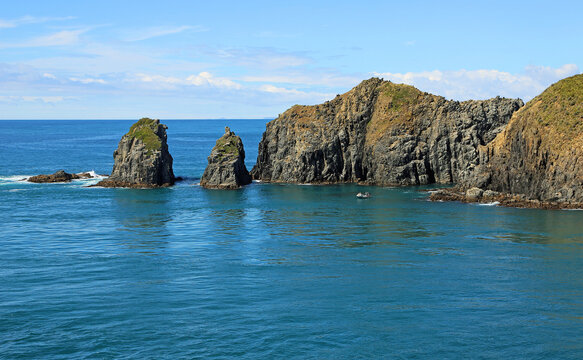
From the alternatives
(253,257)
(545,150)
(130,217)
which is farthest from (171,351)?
(545,150)

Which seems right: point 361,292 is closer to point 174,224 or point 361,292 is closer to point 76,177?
point 174,224

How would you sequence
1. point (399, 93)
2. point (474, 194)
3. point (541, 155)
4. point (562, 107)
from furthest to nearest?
point (399, 93), point (474, 194), point (562, 107), point (541, 155)

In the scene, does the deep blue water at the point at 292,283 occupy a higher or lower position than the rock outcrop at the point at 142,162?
lower

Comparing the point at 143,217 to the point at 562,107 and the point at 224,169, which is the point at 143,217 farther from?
the point at 562,107

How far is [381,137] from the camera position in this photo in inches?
5384

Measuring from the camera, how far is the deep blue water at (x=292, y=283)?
38.8m

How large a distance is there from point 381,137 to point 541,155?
146 feet

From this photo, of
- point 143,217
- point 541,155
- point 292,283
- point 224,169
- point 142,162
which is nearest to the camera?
point 292,283

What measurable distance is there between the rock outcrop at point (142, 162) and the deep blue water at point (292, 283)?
31109 millimetres

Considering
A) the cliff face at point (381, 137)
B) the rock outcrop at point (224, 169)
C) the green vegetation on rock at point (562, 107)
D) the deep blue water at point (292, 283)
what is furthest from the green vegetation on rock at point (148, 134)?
the green vegetation on rock at point (562, 107)

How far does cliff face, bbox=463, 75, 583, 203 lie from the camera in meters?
93.8

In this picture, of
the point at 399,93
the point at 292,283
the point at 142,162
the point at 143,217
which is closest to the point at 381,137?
the point at 399,93

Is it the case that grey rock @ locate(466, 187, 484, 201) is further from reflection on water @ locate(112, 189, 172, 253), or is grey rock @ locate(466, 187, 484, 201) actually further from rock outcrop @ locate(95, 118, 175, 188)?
rock outcrop @ locate(95, 118, 175, 188)

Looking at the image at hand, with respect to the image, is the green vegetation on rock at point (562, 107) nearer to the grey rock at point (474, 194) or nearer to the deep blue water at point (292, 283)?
the grey rock at point (474, 194)
